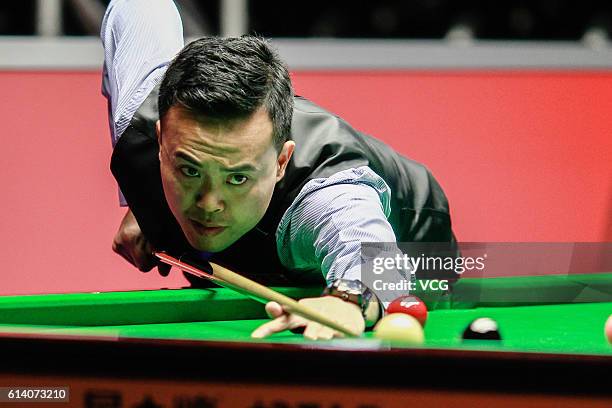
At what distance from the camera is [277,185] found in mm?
2410

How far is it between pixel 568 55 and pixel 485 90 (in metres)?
0.44

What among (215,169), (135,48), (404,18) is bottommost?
(404,18)

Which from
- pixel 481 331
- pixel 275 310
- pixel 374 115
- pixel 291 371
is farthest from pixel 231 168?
pixel 374 115

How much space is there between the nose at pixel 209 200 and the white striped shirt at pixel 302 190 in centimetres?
21

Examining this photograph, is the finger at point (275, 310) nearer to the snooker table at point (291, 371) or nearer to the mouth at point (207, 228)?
the snooker table at point (291, 371)

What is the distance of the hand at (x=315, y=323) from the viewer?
172cm

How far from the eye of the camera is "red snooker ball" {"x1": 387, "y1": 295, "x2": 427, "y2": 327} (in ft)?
6.63

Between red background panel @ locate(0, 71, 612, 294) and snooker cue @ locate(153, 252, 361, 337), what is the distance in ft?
6.48

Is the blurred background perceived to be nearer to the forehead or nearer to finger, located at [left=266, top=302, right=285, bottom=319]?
the forehead

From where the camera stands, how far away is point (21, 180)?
13.7ft

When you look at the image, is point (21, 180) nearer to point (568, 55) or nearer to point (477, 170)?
point (477, 170)

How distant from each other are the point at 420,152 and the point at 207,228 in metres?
2.13

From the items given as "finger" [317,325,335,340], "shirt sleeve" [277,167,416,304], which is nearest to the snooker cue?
"finger" [317,325,335,340]

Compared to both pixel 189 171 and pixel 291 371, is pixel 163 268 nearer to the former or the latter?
pixel 189 171
